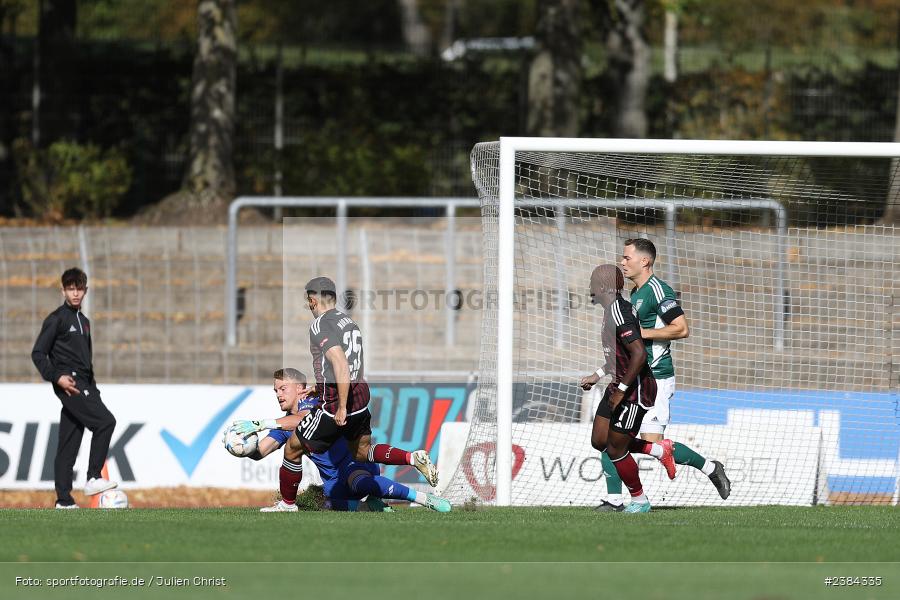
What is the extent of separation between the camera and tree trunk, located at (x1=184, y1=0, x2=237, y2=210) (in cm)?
2023

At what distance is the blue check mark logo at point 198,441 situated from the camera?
13.9 m

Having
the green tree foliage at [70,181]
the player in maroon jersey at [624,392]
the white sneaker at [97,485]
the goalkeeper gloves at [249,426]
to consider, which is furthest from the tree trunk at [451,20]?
the player in maroon jersey at [624,392]

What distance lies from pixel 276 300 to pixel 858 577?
10748 millimetres

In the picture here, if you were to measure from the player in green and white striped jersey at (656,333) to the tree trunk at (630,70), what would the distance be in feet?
43.7

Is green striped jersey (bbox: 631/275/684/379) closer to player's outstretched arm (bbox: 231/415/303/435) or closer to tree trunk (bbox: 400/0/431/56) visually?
player's outstretched arm (bbox: 231/415/303/435)

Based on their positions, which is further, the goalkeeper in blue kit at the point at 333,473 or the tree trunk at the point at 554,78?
the tree trunk at the point at 554,78

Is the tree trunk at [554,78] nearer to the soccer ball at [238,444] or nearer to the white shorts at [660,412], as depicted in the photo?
the white shorts at [660,412]

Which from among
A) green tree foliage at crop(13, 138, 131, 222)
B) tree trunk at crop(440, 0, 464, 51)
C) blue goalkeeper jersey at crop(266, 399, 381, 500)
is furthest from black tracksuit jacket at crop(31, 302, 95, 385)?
tree trunk at crop(440, 0, 464, 51)

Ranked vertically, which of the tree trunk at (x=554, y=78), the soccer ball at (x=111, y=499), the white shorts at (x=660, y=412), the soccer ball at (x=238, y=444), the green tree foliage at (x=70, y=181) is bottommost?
the soccer ball at (x=111, y=499)

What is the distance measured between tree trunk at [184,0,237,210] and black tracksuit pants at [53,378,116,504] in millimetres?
8941

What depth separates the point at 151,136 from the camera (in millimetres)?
23859

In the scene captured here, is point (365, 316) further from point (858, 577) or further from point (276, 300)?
point (858, 577)

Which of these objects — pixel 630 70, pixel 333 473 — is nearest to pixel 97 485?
pixel 333 473

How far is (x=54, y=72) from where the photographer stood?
2284 cm
